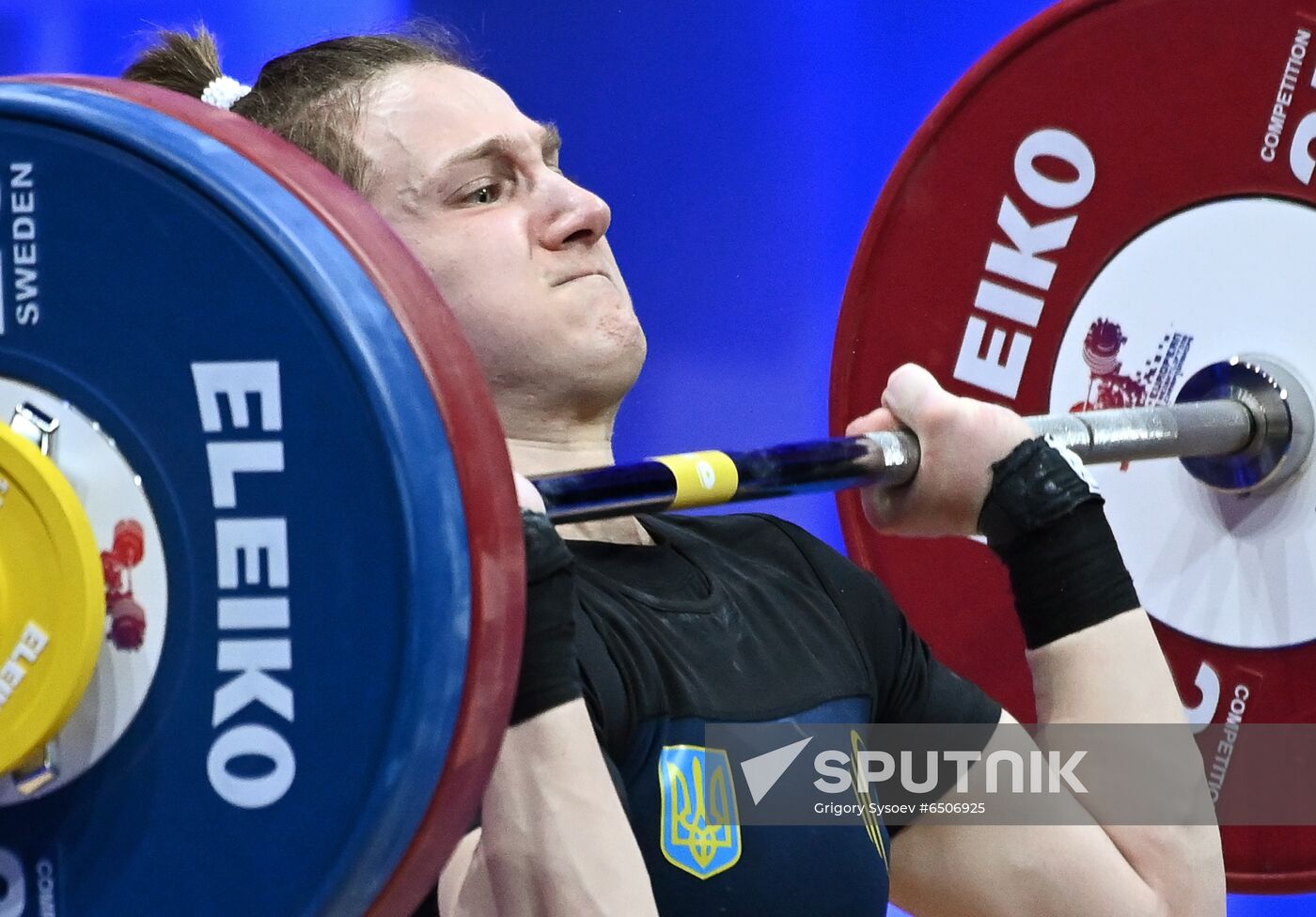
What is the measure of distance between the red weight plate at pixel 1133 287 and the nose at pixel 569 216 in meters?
0.55

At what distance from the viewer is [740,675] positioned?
1.19m

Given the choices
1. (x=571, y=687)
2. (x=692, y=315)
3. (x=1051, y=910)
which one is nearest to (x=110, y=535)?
(x=571, y=687)

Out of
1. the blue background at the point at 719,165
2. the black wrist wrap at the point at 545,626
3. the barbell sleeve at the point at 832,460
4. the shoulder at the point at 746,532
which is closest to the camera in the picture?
the black wrist wrap at the point at 545,626

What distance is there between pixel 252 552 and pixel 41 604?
9 centimetres

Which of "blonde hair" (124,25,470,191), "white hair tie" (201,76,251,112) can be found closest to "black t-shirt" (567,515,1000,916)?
"blonde hair" (124,25,470,191)

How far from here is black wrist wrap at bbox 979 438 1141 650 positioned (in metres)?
1.27

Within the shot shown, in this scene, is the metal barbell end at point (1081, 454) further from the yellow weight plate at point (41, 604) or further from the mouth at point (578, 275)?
the yellow weight plate at point (41, 604)

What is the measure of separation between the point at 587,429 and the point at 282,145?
47cm

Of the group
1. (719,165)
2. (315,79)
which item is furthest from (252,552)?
(719,165)

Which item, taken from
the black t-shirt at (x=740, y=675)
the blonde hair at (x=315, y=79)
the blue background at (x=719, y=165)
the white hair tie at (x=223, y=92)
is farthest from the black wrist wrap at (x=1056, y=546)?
the blue background at (x=719, y=165)

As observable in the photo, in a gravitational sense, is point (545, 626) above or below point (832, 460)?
below

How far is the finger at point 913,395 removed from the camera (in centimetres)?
132

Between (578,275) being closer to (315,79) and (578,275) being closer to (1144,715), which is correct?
(315,79)

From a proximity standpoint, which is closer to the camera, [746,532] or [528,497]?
[528,497]
